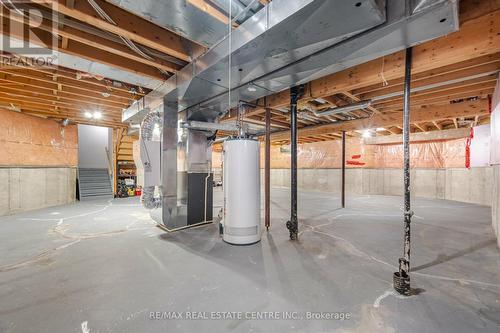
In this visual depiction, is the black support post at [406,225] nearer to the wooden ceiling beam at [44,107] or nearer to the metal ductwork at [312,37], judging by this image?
the metal ductwork at [312,37]

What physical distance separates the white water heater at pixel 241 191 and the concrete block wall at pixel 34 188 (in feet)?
17.0

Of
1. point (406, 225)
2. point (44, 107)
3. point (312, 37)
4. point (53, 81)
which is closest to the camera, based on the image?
point (312, 37)

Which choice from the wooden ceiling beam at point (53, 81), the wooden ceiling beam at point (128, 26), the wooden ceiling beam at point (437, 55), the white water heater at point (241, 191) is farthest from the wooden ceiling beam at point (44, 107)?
the wooden ceiling beam at point (437, 55)

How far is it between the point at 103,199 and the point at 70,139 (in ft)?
6.54

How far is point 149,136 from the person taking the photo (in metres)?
3.37

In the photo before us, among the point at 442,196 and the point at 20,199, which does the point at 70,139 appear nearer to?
the point at 20,199

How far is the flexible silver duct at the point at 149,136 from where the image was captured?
331cm

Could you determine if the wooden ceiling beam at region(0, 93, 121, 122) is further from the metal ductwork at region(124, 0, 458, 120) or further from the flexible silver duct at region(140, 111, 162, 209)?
the metal ductwork at region(124, 0, 458, 120)

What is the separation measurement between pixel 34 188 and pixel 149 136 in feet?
13.6

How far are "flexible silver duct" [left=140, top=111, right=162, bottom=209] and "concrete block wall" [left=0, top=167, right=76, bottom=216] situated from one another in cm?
372

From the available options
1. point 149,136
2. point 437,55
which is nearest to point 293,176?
point 437,55

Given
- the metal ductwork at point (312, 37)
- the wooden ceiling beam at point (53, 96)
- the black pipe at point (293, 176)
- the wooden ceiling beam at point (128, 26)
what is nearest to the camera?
the metal ductwork at point (312, 37)

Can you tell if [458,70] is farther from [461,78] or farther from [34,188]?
[34,188]

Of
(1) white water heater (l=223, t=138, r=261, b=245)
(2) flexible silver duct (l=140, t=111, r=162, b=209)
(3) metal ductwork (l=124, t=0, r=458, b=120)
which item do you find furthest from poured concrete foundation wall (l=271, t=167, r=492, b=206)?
(2) flexible silver duct (l=140, t=111, r=162, b=209)
